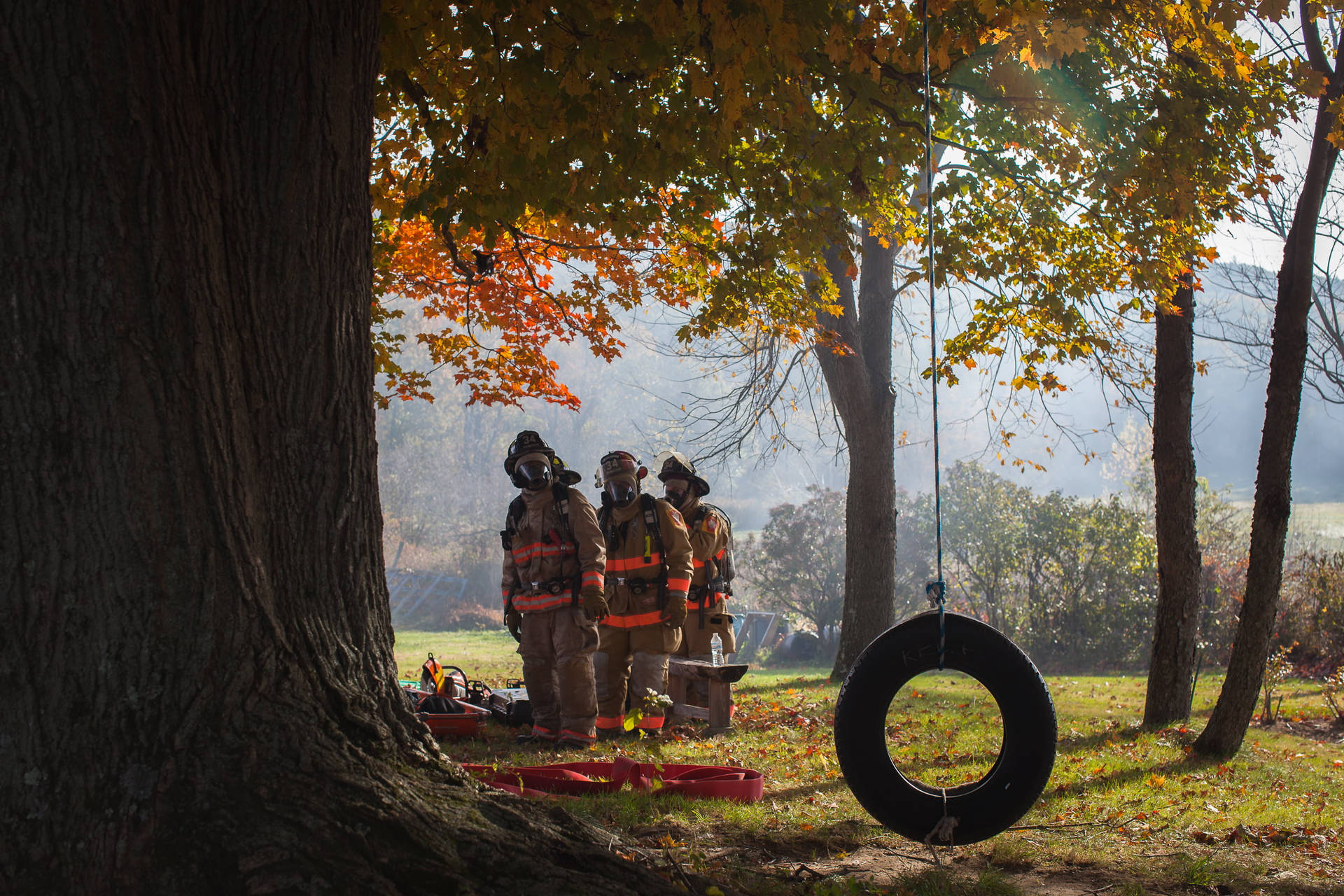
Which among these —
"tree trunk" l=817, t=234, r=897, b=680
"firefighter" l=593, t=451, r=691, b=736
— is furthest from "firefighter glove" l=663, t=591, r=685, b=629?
"tree trunk" l=817, t=234, r=897, b=680

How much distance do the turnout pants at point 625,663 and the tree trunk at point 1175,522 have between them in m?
4.07

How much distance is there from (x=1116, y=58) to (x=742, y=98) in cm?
368

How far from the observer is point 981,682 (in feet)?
11.8

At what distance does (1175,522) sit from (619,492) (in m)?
4.61

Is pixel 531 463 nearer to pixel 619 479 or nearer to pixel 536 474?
pixel 536 474

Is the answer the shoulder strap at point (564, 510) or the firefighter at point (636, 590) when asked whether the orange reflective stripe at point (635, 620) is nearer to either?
the firefighter at point (636, 590)

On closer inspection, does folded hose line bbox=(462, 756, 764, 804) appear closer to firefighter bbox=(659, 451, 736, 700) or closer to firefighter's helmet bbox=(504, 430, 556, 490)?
firefighter's helmet bbox=(504, 430, 556, 490)

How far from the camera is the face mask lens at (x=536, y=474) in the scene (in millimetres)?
7656

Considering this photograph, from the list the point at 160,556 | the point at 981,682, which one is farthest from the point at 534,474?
the point at 160,556

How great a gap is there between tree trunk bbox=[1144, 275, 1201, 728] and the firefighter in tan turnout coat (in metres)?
3.85

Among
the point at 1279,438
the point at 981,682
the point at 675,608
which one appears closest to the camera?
the point at 981,682

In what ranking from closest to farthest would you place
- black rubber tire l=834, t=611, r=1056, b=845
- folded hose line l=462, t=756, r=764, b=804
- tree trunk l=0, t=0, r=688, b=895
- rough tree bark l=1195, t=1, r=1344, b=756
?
tree trunk l=0, t=0, r=688, b=895, black rubber tire l=834, t=611, r=1056, b=845, folded hose line l=462, t=756, r=764, b=804, rough tree bark l=1195, t=1, r=1344, b=756

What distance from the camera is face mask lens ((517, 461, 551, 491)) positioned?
766cm

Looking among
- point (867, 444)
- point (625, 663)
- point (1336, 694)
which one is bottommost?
point (1336, 694)
